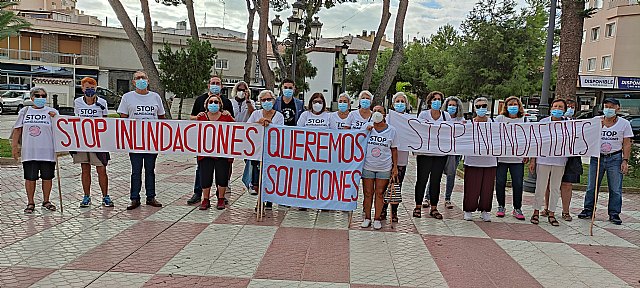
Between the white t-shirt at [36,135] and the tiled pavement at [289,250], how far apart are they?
0.81 m

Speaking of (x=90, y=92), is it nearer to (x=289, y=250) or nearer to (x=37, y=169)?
(x=37, y=169)

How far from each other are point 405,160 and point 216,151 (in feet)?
9.06

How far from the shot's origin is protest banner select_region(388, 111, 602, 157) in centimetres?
770

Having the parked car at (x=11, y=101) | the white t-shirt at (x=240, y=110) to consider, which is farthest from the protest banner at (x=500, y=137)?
the parked car at (x=11, y=101)

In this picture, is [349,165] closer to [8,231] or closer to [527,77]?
[8,231]

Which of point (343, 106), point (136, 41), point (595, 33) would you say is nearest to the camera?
point (343, 106)

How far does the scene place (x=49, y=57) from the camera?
1826 inches

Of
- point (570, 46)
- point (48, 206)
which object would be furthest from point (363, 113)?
point (570, 46)

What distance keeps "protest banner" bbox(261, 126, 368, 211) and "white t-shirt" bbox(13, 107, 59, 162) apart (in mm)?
→ 2962

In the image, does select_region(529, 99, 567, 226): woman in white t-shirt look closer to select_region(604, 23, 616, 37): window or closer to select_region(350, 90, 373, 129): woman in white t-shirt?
select_region(350, 90, 373, 129): woman in white t-shirt

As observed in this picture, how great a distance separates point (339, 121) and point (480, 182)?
227 centimetres

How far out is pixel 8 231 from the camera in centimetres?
635

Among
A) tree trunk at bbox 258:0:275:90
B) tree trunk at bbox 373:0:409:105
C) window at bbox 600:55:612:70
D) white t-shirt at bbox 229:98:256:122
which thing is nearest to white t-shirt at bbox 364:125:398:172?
white t-shirt at bbox 229:98:256:122

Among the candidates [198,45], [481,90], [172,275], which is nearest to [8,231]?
[172,275]
